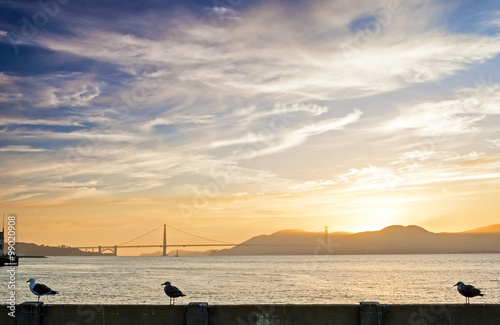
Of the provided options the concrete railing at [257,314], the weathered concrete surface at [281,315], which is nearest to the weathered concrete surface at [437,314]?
the concrete railing at [257,314]

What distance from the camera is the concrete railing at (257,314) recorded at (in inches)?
570

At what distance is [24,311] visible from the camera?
48.2ft

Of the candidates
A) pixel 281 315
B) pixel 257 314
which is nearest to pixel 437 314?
pixel 281 315

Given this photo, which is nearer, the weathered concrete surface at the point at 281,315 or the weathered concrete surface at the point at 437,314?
the weathered concrete surface at the point at 437,314

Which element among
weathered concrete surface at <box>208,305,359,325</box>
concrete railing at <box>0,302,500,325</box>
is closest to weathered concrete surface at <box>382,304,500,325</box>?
concrete railing at <box>0,302,500,325</box>

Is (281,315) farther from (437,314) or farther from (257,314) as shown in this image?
(437,314)

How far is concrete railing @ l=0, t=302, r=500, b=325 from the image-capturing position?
47.5 ft

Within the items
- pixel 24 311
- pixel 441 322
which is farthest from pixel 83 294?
pixel 441 322

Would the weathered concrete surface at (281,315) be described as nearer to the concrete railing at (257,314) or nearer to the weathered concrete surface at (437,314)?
the concrete railing at (257,314)

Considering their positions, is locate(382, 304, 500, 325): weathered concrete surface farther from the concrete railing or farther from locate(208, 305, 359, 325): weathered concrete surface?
locate(208, 305, 359, 325): weathered concrete surface

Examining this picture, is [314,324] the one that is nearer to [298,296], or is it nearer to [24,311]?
[24,311]

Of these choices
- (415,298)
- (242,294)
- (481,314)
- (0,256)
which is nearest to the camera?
(481,314)

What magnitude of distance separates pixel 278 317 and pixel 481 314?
5.38 metres

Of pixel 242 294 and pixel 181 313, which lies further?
pixel 242 294
